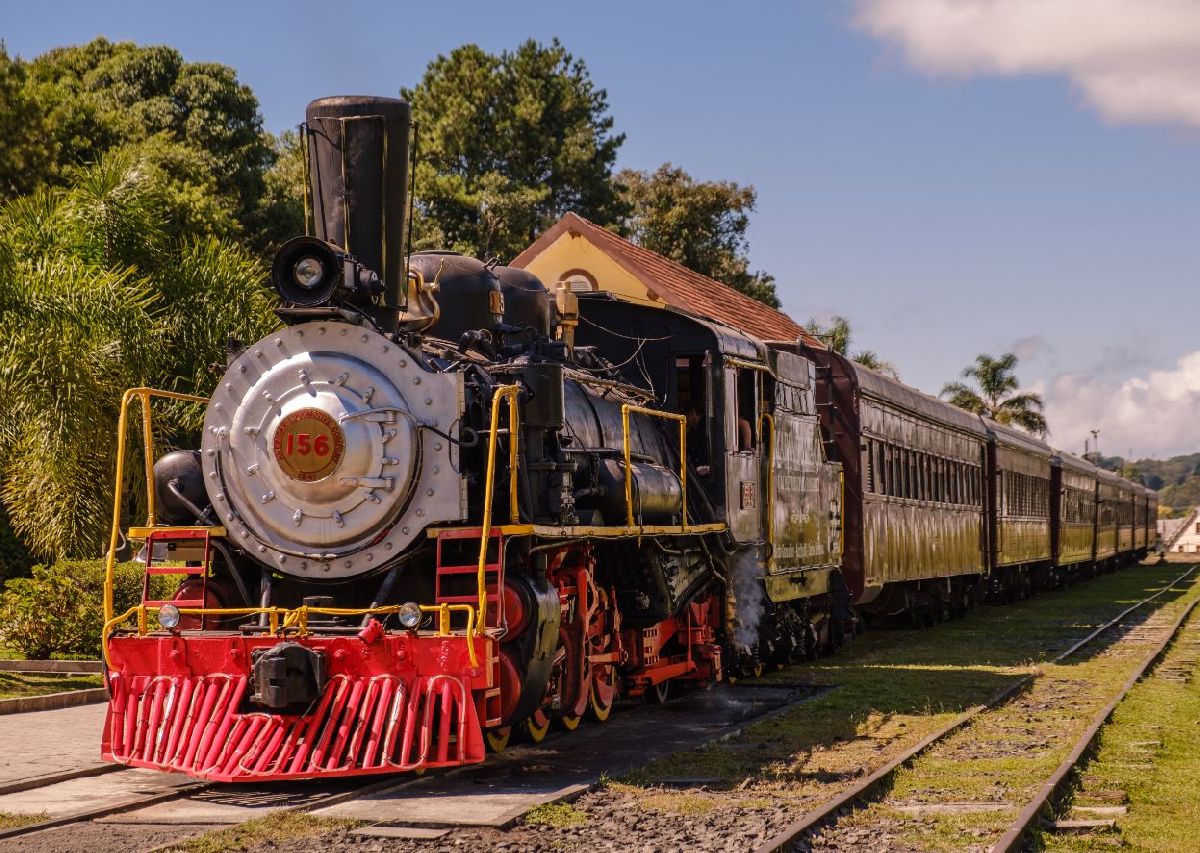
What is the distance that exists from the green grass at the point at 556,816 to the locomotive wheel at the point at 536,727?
2.40m

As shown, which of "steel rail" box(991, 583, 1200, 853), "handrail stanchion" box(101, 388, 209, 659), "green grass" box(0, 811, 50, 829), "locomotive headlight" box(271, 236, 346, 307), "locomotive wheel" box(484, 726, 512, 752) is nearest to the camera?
"steel rail" box(991, 583, 1200, 853)

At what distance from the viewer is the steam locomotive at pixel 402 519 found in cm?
897

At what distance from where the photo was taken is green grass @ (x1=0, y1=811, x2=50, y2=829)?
8125 millimetres

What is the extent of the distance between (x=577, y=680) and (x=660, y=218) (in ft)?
126

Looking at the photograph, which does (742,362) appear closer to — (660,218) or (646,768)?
(646,768)

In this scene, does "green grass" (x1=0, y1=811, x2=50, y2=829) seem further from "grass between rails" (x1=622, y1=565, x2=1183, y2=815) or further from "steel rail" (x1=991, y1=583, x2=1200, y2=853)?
"steel rail" (x1=991, y1=583, x2=1200, y2=853)

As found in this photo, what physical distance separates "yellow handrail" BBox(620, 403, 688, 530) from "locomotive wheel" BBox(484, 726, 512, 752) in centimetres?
175

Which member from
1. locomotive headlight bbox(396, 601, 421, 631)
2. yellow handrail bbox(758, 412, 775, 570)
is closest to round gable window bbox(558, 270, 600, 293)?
yellow handrail bbox(758, 412, 775, 570)

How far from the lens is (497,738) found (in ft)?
34.3

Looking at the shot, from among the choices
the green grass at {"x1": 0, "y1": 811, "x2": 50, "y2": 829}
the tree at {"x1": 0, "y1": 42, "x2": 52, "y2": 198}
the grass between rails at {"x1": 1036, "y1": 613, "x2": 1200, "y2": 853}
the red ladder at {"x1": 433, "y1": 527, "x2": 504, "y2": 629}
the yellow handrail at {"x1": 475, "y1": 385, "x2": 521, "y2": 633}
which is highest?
the tree at {"x1": 0, "y1": 42, "x2": 52, "y2": 198}

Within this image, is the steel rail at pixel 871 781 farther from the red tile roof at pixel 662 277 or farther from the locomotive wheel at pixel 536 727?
the red tile roof at pixel 662 277

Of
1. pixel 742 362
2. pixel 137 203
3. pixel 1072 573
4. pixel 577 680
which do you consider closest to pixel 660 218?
pixel 1072 573

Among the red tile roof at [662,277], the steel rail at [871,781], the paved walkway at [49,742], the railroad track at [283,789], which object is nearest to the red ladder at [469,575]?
the railroad track at [283,789]

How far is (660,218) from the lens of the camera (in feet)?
159
